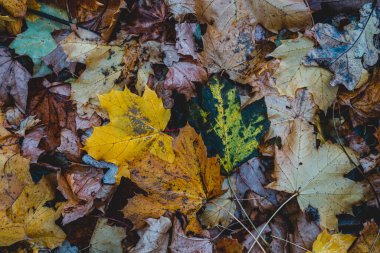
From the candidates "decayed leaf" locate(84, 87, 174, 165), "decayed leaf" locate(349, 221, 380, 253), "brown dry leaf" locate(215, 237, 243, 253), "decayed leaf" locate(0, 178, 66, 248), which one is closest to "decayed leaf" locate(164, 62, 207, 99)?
"decayed leaf" locate(84, 87, 174, 165)

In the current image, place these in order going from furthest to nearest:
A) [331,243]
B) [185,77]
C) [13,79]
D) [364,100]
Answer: [13,79] < [185,77] < [364,100] < [331,243]

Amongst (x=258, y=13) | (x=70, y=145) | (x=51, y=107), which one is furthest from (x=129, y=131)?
(x=258, y=13)

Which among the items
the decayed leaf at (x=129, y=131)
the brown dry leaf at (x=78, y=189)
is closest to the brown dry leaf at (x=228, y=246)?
the decayed leaf at (x=129, y=131)

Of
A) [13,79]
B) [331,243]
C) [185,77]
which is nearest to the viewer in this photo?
[331,243]

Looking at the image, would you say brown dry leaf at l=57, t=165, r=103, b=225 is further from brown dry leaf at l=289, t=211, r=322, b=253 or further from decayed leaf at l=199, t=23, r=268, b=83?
brown dry leaf at l=289, t=211, r=322, b=253

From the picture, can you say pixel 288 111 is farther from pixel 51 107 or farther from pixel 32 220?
pixel 32 220

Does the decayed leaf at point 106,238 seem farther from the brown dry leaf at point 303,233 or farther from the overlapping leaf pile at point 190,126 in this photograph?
the brown dry leaf at point 303,233

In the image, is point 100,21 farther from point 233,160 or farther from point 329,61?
point 329,61
